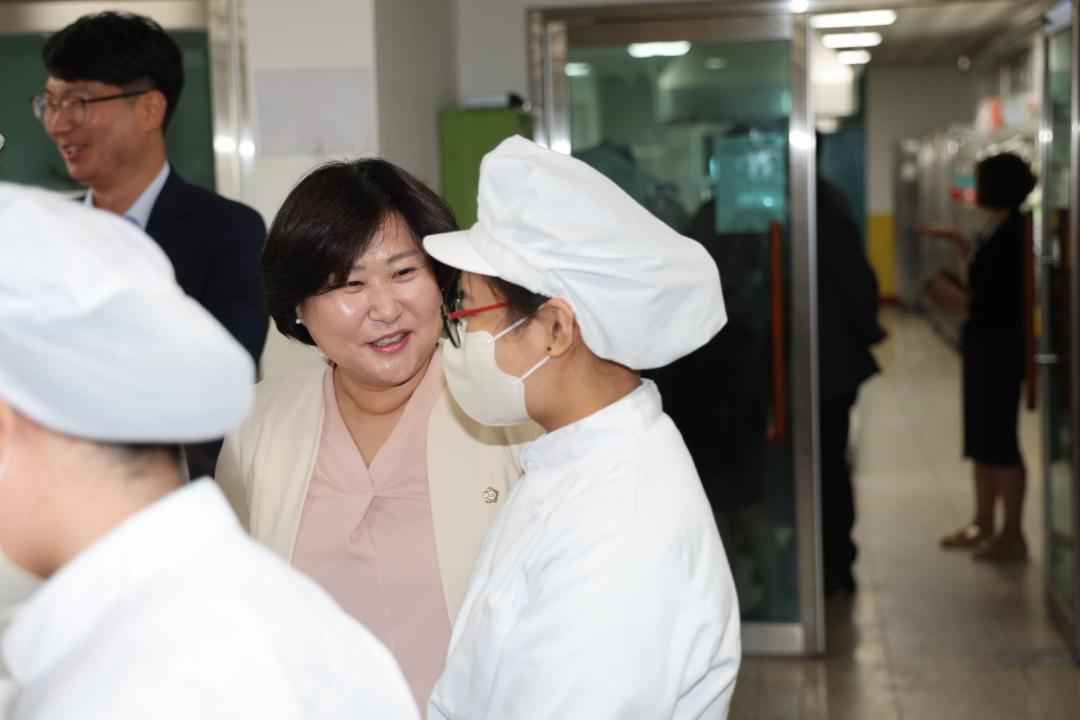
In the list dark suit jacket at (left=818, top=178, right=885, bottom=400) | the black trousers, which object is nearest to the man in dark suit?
dark suit jacket at (left=818, top=178, right=885, bottom=400)

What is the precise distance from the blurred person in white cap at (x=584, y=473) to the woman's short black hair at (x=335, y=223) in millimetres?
337

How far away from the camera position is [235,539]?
0.94m

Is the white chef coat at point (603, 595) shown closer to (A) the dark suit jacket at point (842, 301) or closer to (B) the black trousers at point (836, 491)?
(A) the dark suit jacket at point (842, 301)

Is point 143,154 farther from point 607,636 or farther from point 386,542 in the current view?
point 607,636

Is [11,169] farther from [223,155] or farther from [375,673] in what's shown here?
[375,673]

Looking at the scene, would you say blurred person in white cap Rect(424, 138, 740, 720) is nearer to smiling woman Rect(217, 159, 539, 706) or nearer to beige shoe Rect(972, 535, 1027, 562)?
smiling woman Rect(217, 159, 539, 706)

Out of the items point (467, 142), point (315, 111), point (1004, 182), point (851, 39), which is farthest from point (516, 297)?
point (851, 39)

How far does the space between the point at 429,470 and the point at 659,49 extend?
9.77ft

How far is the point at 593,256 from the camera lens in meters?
1.51

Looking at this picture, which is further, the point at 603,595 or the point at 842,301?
the point at 842,301

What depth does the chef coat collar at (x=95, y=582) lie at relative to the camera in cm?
88

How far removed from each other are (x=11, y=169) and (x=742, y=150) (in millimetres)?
2387

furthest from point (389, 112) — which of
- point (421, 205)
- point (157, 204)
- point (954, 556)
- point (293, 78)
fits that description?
point (954, 556)

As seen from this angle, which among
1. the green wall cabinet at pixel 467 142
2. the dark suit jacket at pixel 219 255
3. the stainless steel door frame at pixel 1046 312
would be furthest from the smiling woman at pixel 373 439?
the stainless steel door frame at pixel 1046 312
